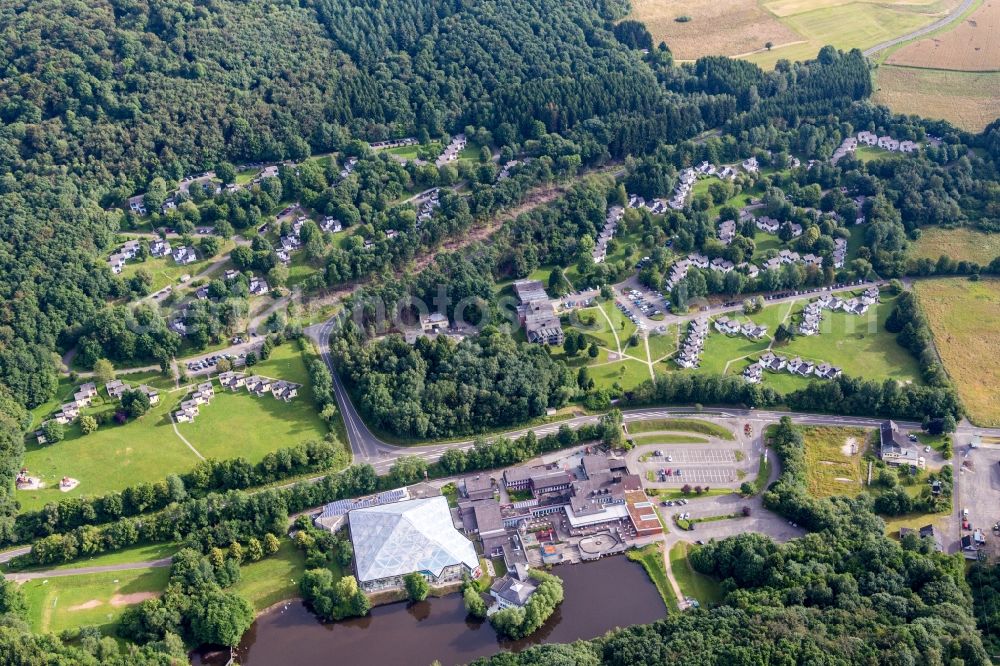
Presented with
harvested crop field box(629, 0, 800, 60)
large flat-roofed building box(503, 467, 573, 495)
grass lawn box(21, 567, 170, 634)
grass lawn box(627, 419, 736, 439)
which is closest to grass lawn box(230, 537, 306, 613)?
grass lawn box(21, 567, 170, 634)

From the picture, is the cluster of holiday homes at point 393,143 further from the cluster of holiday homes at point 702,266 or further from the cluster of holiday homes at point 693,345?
the cluster of holiday homes at point 693,345

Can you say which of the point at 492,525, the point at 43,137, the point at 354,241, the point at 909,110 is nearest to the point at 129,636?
the point at 492,525

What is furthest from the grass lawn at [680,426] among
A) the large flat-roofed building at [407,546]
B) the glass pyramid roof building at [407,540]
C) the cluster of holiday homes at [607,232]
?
the cluster of holiday homes at [607,232]

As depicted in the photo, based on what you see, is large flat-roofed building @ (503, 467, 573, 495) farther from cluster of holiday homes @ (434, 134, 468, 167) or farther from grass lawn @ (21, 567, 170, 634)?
cluster of holiday homes @ (434, 134, 468, 167)

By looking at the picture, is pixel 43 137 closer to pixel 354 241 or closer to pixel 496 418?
pixel 354 241

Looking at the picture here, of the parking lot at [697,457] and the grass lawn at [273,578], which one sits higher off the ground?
the parking lot at [697,457]

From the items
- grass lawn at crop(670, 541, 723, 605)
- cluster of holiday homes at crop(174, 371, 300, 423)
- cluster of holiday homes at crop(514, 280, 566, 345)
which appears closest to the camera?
grass lawn at crop(670, 541, 723, 605)

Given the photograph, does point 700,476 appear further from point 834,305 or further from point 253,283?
point 253,283
